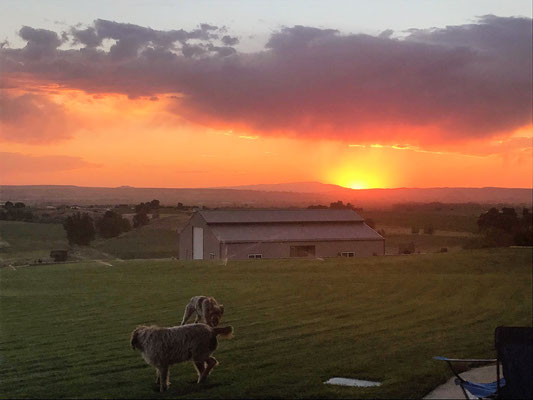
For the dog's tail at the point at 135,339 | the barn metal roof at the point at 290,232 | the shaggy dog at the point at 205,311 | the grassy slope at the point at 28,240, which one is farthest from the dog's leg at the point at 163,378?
the barn metal roof at the point at 290,232

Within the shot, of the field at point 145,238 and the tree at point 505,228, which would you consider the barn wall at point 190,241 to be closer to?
the field at point 145,238

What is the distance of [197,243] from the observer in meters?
8.06

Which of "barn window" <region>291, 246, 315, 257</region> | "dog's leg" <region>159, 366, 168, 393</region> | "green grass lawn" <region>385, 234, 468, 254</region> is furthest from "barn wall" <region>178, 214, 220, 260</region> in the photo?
"dog's leg" <region>159, 366, 168, 393</region>

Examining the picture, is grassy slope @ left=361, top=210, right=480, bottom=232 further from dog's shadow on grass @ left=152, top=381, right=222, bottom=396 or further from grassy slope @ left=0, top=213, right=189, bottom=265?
dog's shadow on grass @ left=152, top=381, right=222, bottom=396

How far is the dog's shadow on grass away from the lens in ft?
17.7

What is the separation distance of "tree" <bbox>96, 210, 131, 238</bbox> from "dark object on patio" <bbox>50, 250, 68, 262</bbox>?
0.47m

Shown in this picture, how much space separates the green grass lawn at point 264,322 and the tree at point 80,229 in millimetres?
262

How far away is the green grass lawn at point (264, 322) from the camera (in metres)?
5.58

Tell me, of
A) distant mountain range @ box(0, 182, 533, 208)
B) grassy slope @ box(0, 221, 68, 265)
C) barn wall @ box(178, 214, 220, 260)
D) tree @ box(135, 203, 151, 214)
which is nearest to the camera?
grassy slope @ box(0, 221, 68, 265)

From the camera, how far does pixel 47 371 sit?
5.83m

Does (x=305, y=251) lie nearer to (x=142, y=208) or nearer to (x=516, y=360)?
(x=142, y=208)

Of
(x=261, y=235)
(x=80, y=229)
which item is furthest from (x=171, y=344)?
(x=261, y=235)

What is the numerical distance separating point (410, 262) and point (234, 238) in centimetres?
273

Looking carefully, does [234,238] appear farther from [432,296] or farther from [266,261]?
[432,296]
